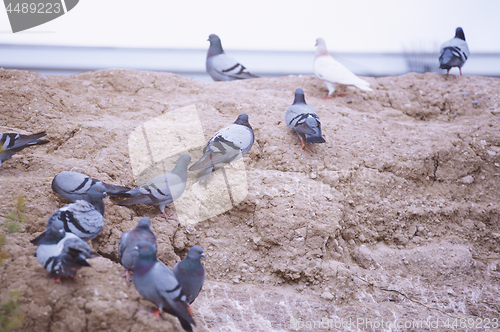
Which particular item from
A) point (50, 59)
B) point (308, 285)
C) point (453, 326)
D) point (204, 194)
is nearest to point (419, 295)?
point (453, 326)

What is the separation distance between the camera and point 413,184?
4746 millimetres

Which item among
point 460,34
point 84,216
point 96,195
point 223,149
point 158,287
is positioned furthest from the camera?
point 460,34

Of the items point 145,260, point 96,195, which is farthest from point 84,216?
point 145,260

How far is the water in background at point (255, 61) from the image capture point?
6.83m

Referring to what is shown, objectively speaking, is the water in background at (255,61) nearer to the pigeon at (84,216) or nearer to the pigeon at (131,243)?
the pigeon at (84,216)

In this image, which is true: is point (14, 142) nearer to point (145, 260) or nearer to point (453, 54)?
point (145, 260)

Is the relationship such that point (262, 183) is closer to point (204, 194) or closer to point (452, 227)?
point (204, 194)

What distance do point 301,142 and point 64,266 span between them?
3.04 meters

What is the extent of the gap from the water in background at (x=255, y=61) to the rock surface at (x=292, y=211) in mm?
1292

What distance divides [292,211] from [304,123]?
1128 mm

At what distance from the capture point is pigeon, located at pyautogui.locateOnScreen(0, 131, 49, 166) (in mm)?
3619

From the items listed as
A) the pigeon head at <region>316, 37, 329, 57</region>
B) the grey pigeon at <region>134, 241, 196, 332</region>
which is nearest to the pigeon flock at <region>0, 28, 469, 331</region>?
the grey pigeon at <region>134, 241, 196, 332</region>

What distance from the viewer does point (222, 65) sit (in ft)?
22.3

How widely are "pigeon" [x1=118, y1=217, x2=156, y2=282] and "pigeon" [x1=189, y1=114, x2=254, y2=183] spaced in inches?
46.2
